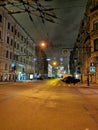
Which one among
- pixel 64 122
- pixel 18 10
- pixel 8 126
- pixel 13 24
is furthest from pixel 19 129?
pixel 13 24

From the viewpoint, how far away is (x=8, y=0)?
1077 cm

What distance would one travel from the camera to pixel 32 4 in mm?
11039

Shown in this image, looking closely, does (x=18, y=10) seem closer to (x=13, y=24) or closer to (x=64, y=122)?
(x=64, y=122)

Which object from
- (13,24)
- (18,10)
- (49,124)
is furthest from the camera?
(13,24)

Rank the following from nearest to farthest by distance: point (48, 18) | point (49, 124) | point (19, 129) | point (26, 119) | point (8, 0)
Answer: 1. point (19, 129)
2. point (49, 124)
3. point (26, 119)
4. point (8, 0)
5. point (48, 18)

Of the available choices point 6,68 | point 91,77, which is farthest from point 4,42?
point 91,77

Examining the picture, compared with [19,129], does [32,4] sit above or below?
above

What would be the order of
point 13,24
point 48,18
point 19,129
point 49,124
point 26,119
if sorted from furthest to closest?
point 13,24
point 48,18
point 26,119
point 49,124
point 19,129

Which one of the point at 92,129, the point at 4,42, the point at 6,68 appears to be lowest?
the point at 92,129

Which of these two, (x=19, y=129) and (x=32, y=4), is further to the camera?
(x=32, y=4)

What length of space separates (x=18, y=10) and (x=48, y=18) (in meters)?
1.96

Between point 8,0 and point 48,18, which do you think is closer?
point 8,0

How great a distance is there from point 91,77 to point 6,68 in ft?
77.8

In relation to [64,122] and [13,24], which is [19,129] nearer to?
[64,122]
